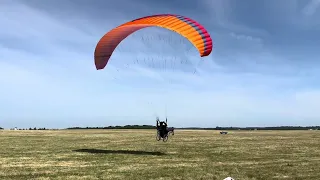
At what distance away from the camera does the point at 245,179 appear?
16.6 meters

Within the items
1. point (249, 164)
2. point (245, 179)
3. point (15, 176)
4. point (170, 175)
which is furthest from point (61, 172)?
point (249, 164)

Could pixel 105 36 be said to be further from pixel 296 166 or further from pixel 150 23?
pixel 296 166

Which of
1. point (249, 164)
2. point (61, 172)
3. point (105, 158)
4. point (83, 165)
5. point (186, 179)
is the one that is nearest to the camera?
point (186, 179)

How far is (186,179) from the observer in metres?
16.3

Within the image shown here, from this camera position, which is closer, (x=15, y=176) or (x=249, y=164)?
(x=15, y=176)

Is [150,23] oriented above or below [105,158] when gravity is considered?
above

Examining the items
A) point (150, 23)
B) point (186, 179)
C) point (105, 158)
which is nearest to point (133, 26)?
point (150, 23)

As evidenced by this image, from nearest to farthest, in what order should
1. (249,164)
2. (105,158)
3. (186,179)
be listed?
(186,179) < (249,164) < (105,158)

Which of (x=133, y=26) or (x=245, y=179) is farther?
(x=133, y=26)

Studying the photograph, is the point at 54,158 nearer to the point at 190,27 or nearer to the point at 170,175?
the point at 170,175

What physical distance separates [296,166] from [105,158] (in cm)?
1139

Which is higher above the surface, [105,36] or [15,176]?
[105,36]

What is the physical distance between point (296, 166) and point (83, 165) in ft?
39.1

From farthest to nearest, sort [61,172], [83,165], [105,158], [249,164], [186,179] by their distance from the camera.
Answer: [105,158], [249,164], [83,165], [61,172], [186,179]
